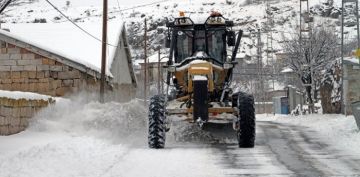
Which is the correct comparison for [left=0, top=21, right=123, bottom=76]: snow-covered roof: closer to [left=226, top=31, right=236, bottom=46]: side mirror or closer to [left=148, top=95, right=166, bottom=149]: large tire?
[left=226, top=31, right=236, bottom=46]: side mirror

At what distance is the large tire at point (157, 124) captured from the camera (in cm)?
1237

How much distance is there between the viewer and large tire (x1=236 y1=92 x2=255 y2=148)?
12.4 metres

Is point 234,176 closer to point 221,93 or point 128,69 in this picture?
point 221,93

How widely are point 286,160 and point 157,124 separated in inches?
129

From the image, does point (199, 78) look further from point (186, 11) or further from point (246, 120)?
point (186, 11)

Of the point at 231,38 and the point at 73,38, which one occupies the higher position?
the point at 73,38

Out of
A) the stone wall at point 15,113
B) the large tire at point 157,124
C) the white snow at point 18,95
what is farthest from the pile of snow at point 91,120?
the large tire at point 157,124

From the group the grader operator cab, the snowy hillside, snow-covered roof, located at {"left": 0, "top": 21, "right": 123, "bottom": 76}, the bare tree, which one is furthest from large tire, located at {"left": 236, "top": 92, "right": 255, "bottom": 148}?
the snowy hillside

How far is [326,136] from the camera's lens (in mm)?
15859

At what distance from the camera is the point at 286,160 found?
34.8 feet

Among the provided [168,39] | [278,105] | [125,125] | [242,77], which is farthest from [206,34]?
[242,77]

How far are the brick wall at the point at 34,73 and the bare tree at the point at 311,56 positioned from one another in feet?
56.5

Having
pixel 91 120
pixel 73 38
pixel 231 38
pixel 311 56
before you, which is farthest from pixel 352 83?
pixel 73 38

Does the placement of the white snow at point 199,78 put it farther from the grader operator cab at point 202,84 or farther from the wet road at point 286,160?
the wet road at point 286,160
